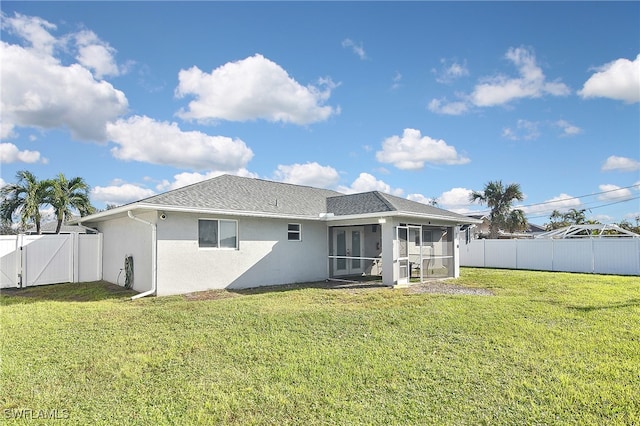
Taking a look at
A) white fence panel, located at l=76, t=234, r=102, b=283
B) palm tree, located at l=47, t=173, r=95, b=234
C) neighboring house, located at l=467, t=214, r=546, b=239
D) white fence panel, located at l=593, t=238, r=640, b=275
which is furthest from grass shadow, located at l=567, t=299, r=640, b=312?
palm tree, located at l=47, t=173, r=95, b=234

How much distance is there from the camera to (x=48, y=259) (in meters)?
13.5

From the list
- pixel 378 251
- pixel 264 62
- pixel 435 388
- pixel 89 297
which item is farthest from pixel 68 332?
pixel 378 251

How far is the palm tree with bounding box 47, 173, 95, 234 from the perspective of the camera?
18859 millimetres

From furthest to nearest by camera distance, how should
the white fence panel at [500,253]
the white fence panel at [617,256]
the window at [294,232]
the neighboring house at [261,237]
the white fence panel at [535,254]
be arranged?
the white fence panel at [500,253] < the white fence panel at [535,254] < the white fence panel at [617,256] < the window at [294,232] < the neighboring house at [261,237]

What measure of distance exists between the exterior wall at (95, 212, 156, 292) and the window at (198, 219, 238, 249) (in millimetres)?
1523

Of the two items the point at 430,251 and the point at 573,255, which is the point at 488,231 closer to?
the point at 573,255

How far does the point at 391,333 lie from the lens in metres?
6.58

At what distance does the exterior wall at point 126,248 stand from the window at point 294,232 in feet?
16.3

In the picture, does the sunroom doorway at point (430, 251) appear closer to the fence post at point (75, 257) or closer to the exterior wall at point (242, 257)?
the exterior wall at point (242, 257)

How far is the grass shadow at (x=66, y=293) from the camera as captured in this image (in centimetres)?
1042

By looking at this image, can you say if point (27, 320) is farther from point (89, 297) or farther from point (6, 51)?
point (6, 51)

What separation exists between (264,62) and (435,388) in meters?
11.9

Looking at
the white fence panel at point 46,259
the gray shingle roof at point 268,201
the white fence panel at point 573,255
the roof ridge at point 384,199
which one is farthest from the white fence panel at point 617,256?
the white fence panel at point 46,259

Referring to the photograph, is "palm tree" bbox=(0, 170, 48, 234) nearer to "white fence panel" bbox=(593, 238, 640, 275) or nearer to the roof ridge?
the roof ridge
